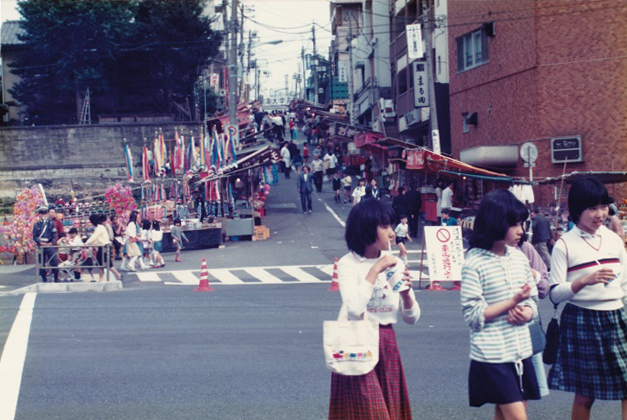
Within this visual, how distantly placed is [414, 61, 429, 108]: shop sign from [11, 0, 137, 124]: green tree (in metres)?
18.7

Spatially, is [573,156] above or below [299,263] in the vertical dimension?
above

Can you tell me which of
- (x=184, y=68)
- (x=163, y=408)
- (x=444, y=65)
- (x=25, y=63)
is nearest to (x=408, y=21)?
Result: (x=444, y=65)

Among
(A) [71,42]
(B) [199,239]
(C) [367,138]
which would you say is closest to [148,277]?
(B) [199,239]

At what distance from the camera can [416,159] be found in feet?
82.7

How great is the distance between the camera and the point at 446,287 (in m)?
17.9

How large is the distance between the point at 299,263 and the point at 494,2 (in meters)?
12.5

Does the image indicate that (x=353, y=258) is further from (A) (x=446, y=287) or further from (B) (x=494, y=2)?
(B) (x=494, y=2)

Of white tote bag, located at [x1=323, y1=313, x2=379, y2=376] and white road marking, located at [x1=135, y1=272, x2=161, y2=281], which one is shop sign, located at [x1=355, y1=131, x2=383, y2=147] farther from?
white tote bag, located at [x1=323, y1=313, x2=379, y2=376]

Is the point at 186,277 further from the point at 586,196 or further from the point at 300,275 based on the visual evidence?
the point at 586,196

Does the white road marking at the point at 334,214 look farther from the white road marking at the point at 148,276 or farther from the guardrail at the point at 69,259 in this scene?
the guardrail at the point at 69,259

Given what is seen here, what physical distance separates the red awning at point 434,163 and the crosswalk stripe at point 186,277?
8.18 m

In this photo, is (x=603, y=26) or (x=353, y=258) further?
(x=603, y=26)

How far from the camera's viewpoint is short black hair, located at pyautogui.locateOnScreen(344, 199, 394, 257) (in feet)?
15.9

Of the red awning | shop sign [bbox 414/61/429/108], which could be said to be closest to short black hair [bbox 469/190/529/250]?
the red awning
